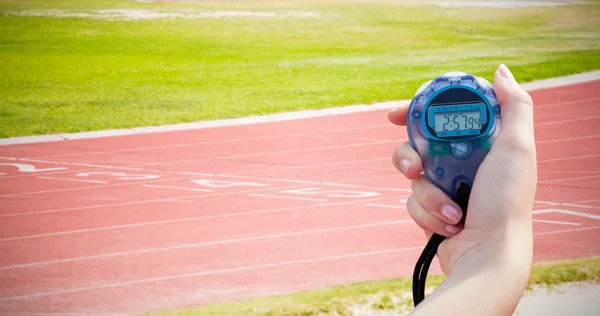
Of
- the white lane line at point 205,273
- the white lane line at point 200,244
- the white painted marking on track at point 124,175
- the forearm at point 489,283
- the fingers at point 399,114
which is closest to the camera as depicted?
the forearm at point 489,283

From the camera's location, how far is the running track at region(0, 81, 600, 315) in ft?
17.0

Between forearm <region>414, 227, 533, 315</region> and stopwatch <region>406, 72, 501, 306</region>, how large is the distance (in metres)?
0.13

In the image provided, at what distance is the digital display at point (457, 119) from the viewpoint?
50.4 inches

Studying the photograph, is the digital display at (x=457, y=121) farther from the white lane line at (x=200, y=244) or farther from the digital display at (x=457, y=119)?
the white lane line at (x=200, y=244)

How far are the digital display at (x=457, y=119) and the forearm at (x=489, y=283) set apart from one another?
187mm

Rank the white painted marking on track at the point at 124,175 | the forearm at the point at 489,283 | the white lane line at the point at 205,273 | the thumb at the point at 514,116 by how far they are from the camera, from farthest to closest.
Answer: the white painted marking on track at the point at 124,175
the white lane line at the point at 205,273
the thumb at the point at 514,116
the forearm at the point at 489,283

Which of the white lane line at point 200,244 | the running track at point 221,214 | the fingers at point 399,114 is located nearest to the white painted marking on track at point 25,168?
the running track at point 221,214

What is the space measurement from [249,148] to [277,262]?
417 cm

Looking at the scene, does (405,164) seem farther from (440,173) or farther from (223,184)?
(223,184)

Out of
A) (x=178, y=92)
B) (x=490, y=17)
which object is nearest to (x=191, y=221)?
(x=178, y=92)

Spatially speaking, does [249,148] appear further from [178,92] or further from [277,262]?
[178,92]

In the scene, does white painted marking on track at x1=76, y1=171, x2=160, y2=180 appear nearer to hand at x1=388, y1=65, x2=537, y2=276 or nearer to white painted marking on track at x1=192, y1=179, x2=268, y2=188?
white painted marking on track at x1=192, y1=179, x2=268, y2=188

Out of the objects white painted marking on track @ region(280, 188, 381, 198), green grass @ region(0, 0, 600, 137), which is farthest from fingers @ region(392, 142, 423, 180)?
green grass @ region(0, 0, 600, 137)

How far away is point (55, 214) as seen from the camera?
710cm
